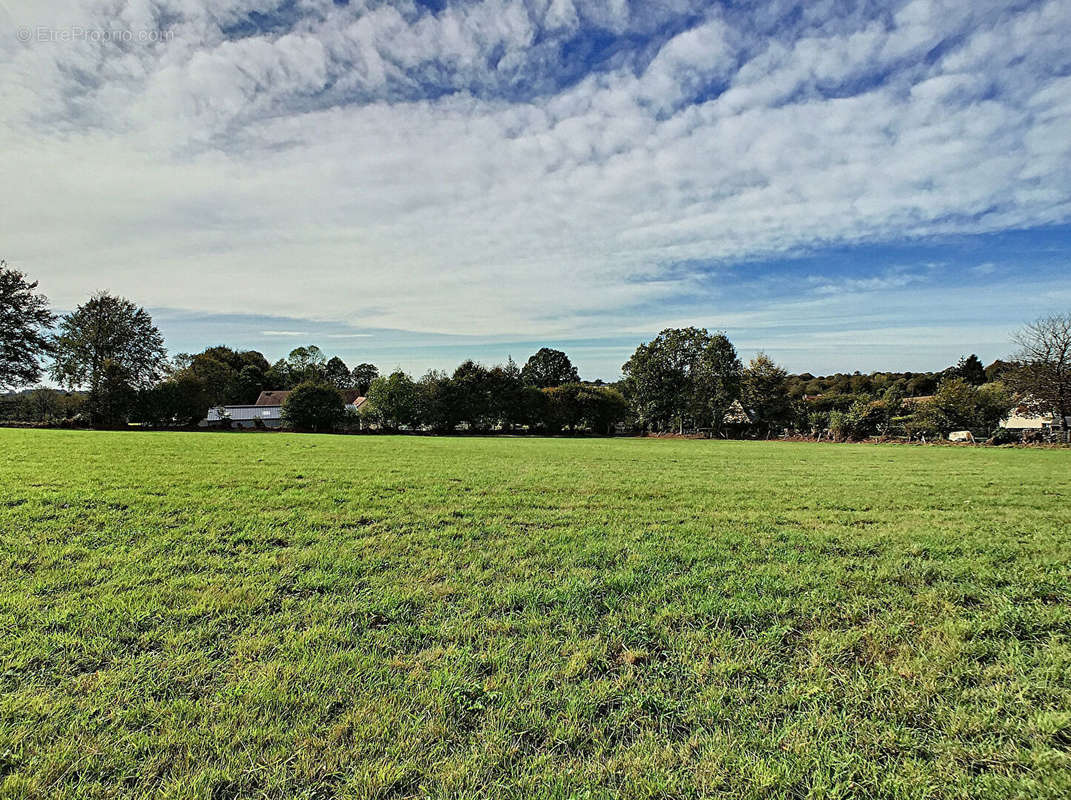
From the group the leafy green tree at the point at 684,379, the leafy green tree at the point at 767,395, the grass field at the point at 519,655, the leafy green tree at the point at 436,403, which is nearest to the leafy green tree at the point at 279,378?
the leafy green tree at the point at 436,403

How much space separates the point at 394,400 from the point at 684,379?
27064 mm

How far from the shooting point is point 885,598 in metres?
4.42

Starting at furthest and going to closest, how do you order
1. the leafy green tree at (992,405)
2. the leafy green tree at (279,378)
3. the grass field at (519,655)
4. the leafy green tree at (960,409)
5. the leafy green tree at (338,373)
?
the leafy green tree at (338,373) < the leafy green tree at (279,378) < the leafy green tree at (992,405) < the leafy green tree at (960,409) < the grass field at (519,655)

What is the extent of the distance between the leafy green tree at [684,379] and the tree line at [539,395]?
98mm

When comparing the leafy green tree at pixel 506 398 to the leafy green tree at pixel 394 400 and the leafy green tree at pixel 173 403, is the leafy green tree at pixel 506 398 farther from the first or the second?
the leafy green tree at pixel 173 403

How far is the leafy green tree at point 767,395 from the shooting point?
43656mm

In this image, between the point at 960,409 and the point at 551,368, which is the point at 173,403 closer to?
the point at 551,368

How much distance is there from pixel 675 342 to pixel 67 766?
47975 mm

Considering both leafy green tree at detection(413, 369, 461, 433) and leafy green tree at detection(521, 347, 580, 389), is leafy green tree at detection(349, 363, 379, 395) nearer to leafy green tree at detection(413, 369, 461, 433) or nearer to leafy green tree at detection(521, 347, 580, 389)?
leafy green tree at detection(521, 347, 580, 389)

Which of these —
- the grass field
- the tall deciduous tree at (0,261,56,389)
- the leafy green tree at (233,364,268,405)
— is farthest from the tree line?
the grass field

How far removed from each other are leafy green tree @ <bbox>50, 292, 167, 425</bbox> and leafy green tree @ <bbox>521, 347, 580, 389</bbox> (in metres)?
47.2

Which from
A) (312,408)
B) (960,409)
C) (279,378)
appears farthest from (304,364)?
(960,409)

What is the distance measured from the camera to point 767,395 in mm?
43719

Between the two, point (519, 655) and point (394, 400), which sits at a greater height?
point (394, 400)
